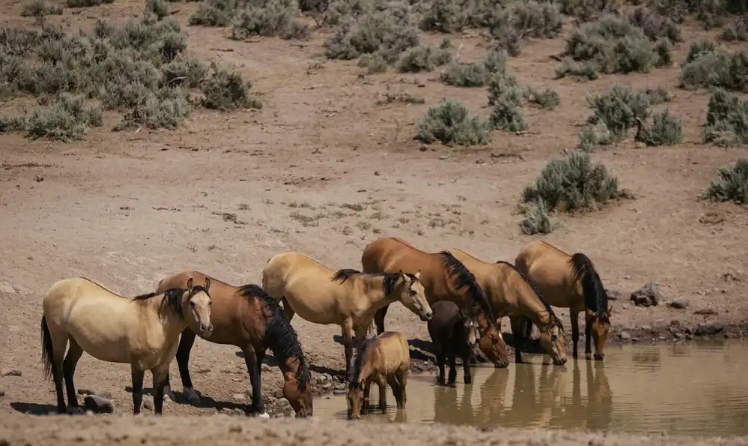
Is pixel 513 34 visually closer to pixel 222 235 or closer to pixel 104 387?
pixel 222 235

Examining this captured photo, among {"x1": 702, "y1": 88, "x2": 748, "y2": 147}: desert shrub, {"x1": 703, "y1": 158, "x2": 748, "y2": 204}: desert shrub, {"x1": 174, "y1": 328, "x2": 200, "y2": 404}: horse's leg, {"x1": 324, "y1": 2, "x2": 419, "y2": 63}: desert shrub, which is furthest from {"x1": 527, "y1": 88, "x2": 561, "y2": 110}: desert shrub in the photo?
{"x1": 174, "y1": 328, "x2": 200, "y2": 404}: horse's leg

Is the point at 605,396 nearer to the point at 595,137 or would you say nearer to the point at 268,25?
the point at 595,137

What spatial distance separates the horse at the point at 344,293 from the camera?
1397cm

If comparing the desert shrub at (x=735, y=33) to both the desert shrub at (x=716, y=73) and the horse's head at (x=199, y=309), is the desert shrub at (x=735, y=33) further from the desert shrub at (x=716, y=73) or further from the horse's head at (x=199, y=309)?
the horse's head at (x=199, y=309)

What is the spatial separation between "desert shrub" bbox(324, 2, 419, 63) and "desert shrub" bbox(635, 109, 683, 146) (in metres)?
8.29

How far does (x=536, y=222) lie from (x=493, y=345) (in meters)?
5.82

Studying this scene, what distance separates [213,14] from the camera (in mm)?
34094

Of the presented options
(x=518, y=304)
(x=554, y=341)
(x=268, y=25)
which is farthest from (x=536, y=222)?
(x=268, y=25)

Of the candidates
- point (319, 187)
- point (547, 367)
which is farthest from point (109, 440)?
point (319, 187)

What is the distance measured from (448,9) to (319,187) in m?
14.3

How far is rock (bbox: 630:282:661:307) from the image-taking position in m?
18.4

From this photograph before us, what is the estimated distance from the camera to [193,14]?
34469mm

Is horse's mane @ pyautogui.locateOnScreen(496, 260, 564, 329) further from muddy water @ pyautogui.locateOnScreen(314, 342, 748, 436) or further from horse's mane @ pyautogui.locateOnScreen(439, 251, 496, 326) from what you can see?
horse's mane @ pyautogui.locateOnScreen(439, 251, 496, 326)

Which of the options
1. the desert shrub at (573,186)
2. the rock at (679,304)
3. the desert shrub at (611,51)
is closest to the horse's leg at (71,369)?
the rock at (679,304)
